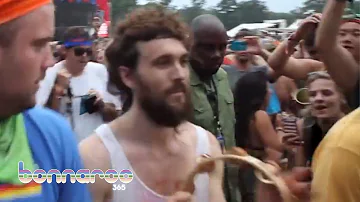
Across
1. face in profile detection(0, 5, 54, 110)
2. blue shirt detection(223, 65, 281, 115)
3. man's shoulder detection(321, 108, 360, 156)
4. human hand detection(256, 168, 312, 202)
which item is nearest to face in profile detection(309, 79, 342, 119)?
man's shoulder detection(321, 108, 360, 156)

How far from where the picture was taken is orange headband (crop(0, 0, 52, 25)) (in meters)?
1.48

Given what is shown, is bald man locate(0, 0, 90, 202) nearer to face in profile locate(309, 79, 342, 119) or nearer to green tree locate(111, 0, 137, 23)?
green tree locate(111, 0, 137, 23)

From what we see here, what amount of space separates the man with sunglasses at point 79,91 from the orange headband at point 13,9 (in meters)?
2.35

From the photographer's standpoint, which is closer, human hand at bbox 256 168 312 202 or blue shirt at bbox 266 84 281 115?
human hand at bbox 256 168 312 202

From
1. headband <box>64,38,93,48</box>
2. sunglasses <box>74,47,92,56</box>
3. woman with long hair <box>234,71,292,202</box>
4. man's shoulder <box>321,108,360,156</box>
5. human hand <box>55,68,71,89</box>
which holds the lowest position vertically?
woman with long hair <box>234,71,292,202</box>

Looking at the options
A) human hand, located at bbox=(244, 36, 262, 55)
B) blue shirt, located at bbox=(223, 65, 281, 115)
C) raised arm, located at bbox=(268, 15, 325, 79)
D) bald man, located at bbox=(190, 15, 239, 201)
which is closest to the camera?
bald man, located at bbox=(190, 15, 239, 201)

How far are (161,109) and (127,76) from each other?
25cm

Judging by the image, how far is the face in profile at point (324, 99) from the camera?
303cm

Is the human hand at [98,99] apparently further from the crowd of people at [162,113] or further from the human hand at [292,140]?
the human hand at [292,140]

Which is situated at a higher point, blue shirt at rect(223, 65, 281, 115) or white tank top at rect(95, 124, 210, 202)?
white tank top at rect(95, 124, 210, 202)

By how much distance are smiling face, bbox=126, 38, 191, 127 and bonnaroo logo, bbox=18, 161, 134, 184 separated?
0.28 m

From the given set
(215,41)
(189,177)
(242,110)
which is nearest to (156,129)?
(189,177)

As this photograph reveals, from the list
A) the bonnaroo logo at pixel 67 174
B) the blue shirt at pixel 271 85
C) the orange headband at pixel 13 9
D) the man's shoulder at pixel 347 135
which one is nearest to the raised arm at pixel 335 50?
the man's shoulder at pixel 347 135

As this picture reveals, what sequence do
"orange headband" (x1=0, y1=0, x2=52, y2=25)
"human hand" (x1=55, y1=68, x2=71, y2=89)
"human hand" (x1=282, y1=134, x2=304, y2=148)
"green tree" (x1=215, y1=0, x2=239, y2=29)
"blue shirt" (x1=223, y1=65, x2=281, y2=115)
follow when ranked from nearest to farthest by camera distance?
"orange headband" (x1=0, y1=0, x2=52, y2=25)
"human hand" (x1=282, y1=134, x2=304, y2=148)
"human hand" (x1=55, y1=68, x2=71, y2=89)
"blue shirt" (x1=223, y1=65, x2=281, y2=115)
"green tree" (x1=215, y1=0, x2=239, y2=29)
